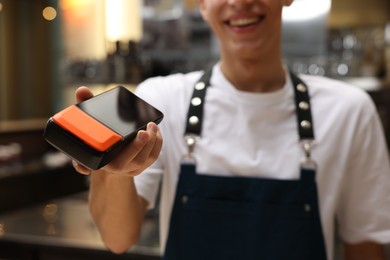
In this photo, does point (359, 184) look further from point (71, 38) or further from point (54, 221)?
point (71, 38)

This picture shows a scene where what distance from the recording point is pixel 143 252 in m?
1.76

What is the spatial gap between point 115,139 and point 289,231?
24.8 inches

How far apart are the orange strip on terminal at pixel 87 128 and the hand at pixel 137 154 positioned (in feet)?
0.09

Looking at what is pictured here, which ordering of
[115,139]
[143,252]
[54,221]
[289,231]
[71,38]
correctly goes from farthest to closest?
1. [71,38]
2. [54,221]
3. [143,252]
4. [289,231]
5. [115,139]

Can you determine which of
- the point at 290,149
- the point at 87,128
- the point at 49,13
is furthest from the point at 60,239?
the point at 49,13

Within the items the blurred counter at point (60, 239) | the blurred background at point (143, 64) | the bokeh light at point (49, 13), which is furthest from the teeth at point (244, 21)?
the bokeh light at point (49, 13)

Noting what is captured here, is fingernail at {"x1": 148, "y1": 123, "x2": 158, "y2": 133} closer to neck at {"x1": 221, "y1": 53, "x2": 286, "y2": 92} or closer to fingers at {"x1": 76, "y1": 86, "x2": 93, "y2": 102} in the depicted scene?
fingers at {"x1": 76, "y1": 86, "x2": 93, "y2": 102}

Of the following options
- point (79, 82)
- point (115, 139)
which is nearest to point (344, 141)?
point (115, 139)

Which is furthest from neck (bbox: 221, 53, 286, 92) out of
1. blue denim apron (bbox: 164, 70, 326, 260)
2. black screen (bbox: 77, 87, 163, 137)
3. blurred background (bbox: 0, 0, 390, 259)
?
blurred background (bbox: 0, 0, 390, 259)

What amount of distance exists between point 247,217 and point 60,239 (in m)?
0.92

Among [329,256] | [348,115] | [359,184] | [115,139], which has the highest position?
[115,139]

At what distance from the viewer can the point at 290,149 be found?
4.15 ft

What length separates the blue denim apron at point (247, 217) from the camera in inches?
48.9

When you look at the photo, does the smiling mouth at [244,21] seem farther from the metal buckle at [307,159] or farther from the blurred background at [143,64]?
the blurred background at [143,64]
